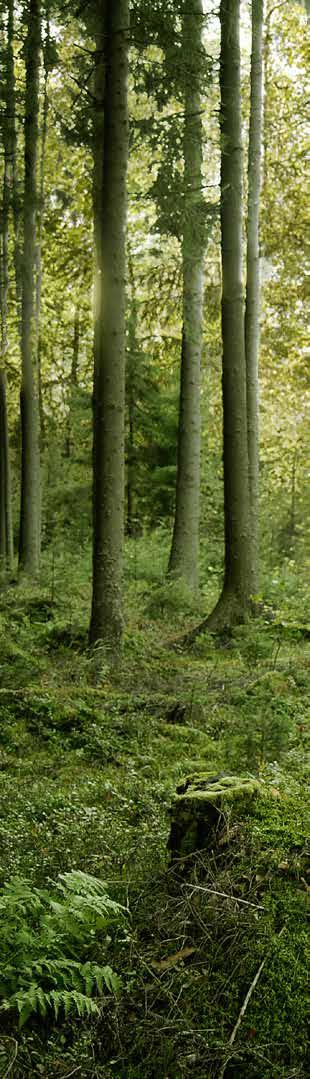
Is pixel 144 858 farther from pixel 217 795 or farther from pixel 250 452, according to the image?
pixel 250 452

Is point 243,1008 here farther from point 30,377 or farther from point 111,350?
point 30,377

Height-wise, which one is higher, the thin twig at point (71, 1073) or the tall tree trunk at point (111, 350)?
the tall tree trunk at point (111, 350)

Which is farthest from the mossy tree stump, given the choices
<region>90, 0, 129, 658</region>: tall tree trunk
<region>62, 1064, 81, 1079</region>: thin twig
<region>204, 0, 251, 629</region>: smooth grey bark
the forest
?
<region>204, 0, 251, 629</region>: smooth grey bark

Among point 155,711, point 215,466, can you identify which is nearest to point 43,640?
point 155,711

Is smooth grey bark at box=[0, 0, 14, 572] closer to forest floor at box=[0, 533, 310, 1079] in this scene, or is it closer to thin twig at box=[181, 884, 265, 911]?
forest floor at box=[0, 533, 310, 1079]

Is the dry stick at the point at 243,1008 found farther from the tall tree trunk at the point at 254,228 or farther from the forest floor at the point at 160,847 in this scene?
the tall tree trunk at the point at 254,228

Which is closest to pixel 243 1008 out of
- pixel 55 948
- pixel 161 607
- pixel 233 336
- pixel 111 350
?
pixel 55 948

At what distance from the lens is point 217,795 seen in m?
3.43

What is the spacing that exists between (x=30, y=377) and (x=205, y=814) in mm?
13426

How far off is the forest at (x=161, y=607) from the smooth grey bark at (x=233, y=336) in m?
0.03

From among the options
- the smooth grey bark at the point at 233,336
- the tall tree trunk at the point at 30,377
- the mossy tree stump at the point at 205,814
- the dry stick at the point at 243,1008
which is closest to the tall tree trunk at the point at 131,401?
the tall tree trunk at the point at 30,377

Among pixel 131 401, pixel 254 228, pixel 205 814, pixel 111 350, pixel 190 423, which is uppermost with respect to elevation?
pixel 254 228

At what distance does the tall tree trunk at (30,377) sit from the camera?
1555 cm

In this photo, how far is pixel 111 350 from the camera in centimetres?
898
